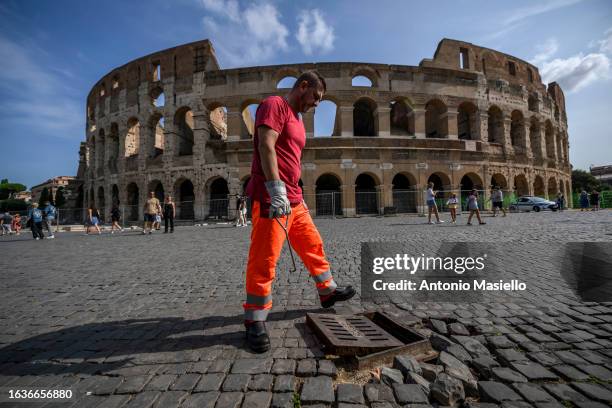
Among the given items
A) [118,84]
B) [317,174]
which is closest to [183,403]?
Answer: [317,174]

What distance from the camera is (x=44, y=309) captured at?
280 centimetres

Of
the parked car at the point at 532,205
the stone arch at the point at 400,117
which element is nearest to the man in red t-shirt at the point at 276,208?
the stone arch at the point at 400,117

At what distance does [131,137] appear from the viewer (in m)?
22.9

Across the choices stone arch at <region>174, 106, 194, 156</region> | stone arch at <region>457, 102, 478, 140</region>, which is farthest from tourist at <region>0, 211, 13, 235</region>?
stone arch at <region>457, 102, 478, 140</region>

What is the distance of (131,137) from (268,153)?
25768 mm

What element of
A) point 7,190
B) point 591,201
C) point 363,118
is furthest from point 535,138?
point 7,190

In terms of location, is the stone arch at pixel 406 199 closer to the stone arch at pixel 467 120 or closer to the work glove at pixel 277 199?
the stone arch at pixel 467 120

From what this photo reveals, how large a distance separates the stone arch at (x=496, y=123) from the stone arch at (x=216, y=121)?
21.0m

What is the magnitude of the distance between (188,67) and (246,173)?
371 inches

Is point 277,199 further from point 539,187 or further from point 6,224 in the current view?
point 539,187

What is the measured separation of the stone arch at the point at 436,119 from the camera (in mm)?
20375

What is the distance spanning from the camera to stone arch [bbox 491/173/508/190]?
21188mm

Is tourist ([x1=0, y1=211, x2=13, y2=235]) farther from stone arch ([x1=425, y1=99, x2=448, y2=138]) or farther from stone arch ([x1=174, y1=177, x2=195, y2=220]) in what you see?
stone arch ([x1=425, y1=99, x2=448, y2=138])

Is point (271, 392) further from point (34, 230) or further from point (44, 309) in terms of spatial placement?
point (34, 230)
